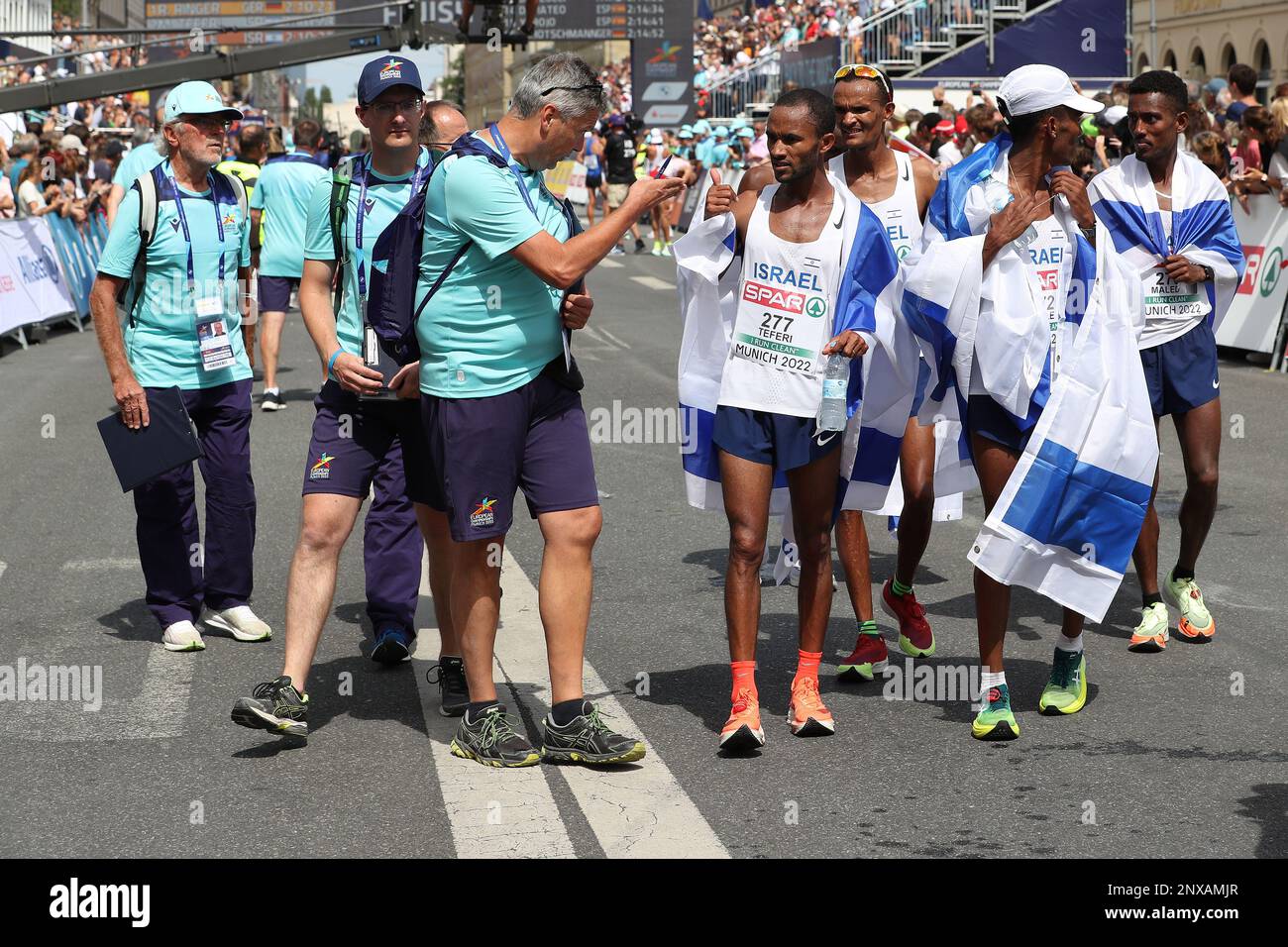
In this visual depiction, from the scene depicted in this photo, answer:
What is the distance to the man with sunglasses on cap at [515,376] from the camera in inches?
191

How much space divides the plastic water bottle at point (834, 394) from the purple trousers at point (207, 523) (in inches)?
102

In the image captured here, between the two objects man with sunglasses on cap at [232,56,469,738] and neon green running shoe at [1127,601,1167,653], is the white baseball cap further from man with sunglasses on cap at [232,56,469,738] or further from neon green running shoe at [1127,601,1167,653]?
neon green running shoe at [1127,601,1167,653]

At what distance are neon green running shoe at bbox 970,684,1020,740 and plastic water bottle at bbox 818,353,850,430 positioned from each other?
0.95 metres

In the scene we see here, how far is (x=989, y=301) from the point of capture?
5.35 m

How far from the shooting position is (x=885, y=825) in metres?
4.54

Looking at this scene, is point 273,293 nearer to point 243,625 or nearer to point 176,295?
point 176,295

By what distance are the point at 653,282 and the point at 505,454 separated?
18.6m

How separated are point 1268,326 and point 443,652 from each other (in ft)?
33.7

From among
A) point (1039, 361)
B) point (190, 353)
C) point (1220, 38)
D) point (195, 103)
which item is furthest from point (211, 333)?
point (1220, 38)

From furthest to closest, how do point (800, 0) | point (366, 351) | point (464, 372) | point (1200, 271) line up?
point (800, 0)
point (1200, 271)
point (366, 351)
point (464, 372)

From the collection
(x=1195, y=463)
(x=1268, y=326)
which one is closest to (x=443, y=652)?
(x=1195, y=463)

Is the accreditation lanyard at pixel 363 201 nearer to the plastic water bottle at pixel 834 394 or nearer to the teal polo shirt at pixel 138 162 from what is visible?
the plastic water bottle at pixel 834 394

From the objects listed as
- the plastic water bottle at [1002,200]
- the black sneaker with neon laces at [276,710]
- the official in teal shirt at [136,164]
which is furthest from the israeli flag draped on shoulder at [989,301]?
the official in teal shirt at [136,164]

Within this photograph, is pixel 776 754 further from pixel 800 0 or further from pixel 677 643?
pixel 800 0
